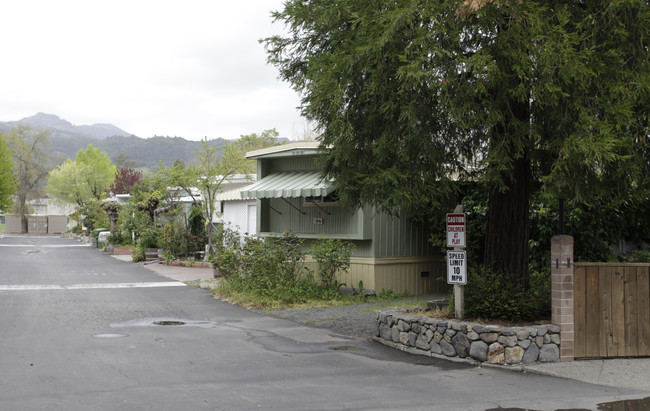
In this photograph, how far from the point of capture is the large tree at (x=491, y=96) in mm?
7270

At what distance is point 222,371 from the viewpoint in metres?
7.52

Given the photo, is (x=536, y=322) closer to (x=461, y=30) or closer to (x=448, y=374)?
(x=448, y=374)

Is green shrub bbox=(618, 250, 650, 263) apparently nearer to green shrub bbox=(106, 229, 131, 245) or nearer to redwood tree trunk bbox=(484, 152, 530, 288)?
redwood tree trunk bbox=(484, 152, 530, 288)

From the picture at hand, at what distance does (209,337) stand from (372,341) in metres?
2.50

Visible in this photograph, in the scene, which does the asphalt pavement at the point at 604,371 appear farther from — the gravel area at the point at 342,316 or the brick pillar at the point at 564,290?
the gravel area at the point at 342,316

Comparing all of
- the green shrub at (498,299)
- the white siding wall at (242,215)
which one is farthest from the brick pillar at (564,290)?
the white siding wall at (242,215)

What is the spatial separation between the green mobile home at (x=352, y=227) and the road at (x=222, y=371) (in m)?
3.38

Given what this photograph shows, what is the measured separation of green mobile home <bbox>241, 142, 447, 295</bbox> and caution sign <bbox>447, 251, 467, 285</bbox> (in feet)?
16.6

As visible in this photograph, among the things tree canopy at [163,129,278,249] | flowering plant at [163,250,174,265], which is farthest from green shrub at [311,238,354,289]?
flowering plant at [163,250,174,265]

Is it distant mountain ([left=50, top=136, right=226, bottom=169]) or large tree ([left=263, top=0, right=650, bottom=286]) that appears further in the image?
distant mountain ([left=50, top=136, right=226, bottom=169])

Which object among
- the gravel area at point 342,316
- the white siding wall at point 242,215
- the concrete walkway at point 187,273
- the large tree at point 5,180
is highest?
the large tree at point 5,180

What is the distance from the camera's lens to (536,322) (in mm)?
8539

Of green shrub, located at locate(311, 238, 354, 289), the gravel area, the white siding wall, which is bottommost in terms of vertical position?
the gravel area

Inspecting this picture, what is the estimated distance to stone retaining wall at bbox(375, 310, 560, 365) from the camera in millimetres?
7973
